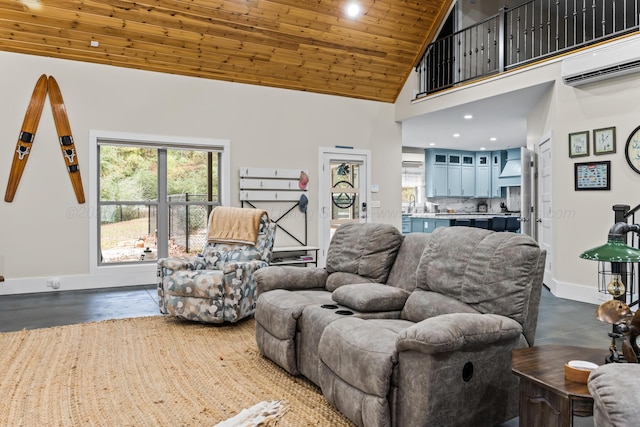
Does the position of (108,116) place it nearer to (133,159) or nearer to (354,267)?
(133,159)

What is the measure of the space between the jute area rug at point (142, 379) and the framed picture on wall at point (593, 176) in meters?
4.03

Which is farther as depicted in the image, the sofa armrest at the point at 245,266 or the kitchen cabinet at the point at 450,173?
the kitchen cabinet at the point at 450,173

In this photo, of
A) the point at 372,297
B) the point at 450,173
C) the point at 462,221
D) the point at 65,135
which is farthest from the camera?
the point at 450,173

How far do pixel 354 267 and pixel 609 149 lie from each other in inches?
138

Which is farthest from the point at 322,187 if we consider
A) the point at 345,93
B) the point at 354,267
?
the point at 354,267

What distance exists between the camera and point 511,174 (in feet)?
36.3

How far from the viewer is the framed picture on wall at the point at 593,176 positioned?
4766 mm

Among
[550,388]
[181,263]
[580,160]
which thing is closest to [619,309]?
[550,388]

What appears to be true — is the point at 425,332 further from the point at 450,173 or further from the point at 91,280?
the point at 450,173

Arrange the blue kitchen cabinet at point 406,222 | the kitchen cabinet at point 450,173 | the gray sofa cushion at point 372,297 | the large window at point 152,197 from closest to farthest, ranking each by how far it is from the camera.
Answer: the gray sofa cushion at point 372,297 → the large window at point 152,197 → the blue kitchen cabinet at point 406,222 → the kitchen cabinet at point 450,173

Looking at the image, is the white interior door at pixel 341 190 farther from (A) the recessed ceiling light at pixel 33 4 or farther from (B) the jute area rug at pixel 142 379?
(A) the recessed ceiling light at pixel 33 4

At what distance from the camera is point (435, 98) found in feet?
22.9

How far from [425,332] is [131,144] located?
5265 millimetres

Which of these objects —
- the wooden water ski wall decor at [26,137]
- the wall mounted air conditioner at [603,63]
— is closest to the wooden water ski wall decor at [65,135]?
the wooden water ski wall decor at [26,137]
